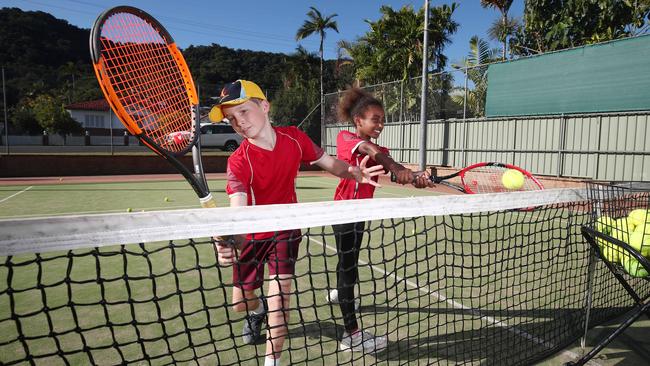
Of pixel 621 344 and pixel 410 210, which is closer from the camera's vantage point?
pixel 410 210

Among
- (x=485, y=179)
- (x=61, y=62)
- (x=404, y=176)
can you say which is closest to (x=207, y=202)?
(x=404, y=176)

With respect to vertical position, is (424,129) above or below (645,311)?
above

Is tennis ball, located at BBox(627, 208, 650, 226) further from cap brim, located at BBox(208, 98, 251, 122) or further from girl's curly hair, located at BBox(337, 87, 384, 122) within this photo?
cap brim, located at BBox(208, 98, 251, 122)

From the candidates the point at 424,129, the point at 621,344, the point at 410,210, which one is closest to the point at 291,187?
the point at 410,210

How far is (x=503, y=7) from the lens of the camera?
958 inches

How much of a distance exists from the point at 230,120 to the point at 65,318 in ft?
7.21

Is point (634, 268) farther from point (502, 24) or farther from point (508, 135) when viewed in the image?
point (502, 24)

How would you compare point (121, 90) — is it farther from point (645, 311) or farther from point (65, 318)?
point (645, 311)

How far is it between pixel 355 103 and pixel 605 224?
1.91 m

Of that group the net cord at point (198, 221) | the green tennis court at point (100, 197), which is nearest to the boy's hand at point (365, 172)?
the net cord at point (198, 221)

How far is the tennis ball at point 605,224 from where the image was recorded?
262 cm

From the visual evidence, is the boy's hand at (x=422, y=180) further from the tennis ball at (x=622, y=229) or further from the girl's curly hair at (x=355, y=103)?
the tennis ball at (x=622, y=229)

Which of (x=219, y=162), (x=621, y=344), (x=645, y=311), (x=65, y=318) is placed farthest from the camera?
(x=219, y=162)

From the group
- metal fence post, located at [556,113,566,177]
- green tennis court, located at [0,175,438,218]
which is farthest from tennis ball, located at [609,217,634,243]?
metal fence post, located at [556,113,566,177]
